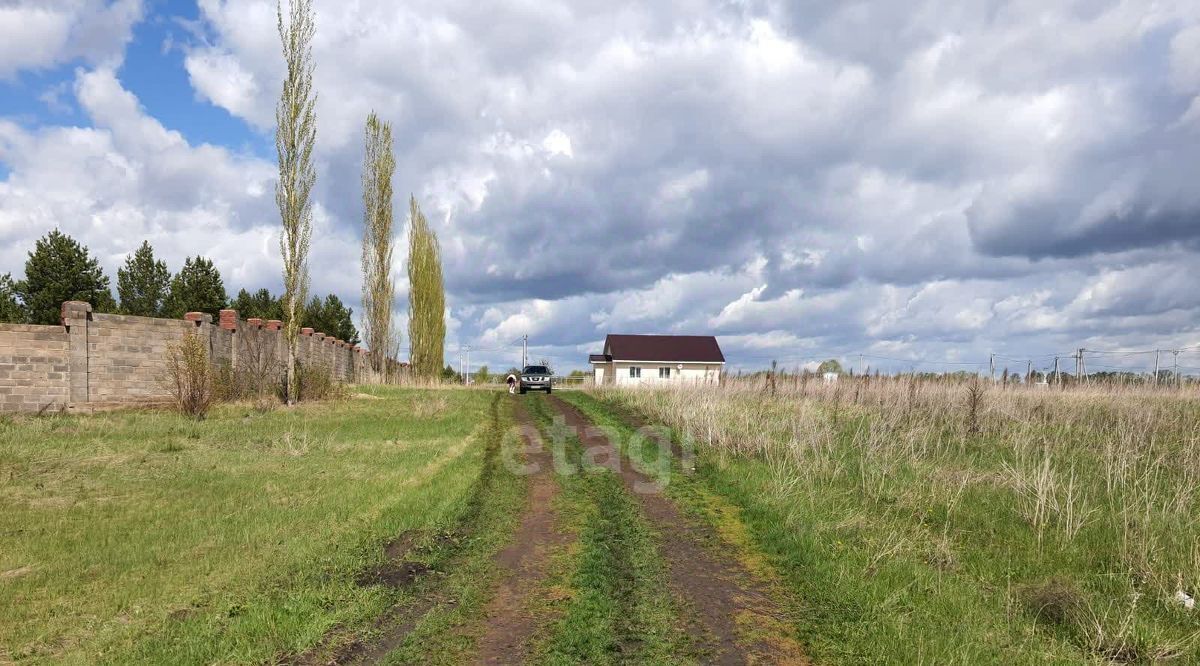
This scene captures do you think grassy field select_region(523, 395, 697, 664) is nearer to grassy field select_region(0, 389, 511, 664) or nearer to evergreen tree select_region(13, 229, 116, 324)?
grassy field select_region(0, 389, 511, 664)

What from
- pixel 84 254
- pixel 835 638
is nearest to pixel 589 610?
pixel 835 638

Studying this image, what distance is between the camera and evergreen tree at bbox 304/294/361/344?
54.9 meters

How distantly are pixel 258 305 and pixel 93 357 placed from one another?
38.3m

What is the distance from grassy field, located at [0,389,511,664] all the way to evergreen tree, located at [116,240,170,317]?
34937mm

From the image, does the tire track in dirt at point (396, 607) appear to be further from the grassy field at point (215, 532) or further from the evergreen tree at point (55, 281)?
the evergreen tree at point (55, 281)

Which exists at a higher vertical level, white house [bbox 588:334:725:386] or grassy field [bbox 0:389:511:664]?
white house [bbox 588:334:725:386]

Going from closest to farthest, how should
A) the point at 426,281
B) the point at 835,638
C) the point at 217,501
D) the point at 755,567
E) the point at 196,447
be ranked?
1. the point at 835,638
2. the point at 755,567
3. the point at 217,501
4. the point at 196,447
5. the point at 426,281

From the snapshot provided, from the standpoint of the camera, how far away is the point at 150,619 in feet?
17.1

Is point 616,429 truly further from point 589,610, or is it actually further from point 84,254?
point 84,254

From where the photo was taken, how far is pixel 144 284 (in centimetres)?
4666

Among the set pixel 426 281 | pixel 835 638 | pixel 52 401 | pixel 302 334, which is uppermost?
pixel 426 281

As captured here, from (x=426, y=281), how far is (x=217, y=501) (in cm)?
3685

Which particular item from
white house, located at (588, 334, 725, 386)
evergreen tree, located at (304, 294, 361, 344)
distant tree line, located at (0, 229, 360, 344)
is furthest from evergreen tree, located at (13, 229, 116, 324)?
white house, located at (588, 334, 725, 386)

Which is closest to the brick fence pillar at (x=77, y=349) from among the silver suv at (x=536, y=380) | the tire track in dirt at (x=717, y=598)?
the tire track in dirt at (x=717, y=598)
